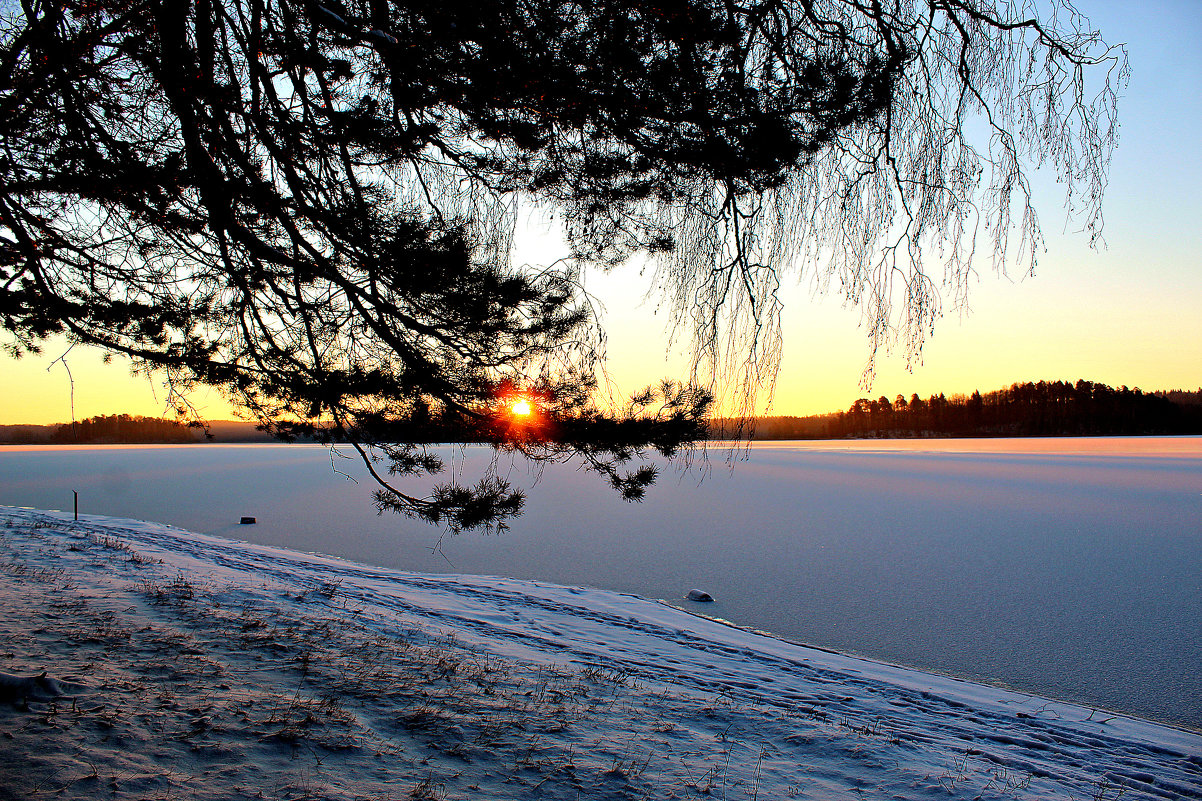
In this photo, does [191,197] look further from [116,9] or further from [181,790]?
[181,790]

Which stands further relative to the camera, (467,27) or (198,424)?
(198,424)

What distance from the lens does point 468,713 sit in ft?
7.69

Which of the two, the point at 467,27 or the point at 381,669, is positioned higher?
the point at 467,27

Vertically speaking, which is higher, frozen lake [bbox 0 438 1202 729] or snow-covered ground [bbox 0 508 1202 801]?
A: snow-covered ground [bbox 0 508 1202 801]

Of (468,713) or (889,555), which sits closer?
(468,713)

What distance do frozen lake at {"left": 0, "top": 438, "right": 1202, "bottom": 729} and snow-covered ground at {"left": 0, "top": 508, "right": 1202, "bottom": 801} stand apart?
915 millimetres

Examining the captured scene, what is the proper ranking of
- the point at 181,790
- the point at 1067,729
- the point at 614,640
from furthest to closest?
the point at 614,640
the point at 1067,729
the point at 181,790

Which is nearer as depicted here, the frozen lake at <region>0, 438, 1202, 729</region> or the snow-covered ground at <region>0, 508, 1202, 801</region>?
the snow-covered ground at <region>0, 508, 1202, 801</region>

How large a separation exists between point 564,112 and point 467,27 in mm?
449

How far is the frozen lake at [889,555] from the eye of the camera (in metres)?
4.31

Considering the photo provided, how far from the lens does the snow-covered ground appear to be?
1.82 metres

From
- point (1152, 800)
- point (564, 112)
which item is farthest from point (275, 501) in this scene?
point (1152, 800)

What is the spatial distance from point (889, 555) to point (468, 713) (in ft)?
21.4

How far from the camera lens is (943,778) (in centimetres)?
220
